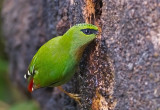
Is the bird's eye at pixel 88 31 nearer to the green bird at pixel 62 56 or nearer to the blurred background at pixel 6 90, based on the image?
the green bird at pixel 62 56

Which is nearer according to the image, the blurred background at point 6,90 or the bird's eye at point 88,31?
the bird's eye at point 88,31

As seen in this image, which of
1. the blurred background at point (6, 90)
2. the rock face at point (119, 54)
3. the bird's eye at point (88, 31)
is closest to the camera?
the rock face at point (119, 54)

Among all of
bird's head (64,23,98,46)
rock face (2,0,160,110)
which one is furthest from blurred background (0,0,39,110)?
bird's head (64,23,98,46)

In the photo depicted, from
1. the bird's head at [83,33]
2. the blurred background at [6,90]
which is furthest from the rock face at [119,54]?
the blurred background at [6,90]

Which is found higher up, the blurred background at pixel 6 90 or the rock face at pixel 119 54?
the rock face at pixel 119 54

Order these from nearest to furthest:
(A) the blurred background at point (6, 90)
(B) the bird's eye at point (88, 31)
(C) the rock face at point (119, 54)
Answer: (C) the rock face at point (119, 54) < (B) the bird's eye at point (88, 31) < (A) the blurred background at point (6, 90)

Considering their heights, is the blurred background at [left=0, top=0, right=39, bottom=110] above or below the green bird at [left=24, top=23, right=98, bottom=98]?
below

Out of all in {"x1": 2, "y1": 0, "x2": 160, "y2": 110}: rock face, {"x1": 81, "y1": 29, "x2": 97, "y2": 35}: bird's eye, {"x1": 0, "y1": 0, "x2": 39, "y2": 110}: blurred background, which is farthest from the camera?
{"x1": 0, "y1": 0, "x2": 39, "y2": 110}: blurred background

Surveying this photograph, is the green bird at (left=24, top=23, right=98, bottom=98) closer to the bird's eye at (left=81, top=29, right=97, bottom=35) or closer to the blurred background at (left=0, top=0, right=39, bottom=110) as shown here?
the bird's eye at (left=81, top=29, right=97, bottom=35)

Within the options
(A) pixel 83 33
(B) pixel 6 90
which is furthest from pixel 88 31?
(B) pixel 6 90
